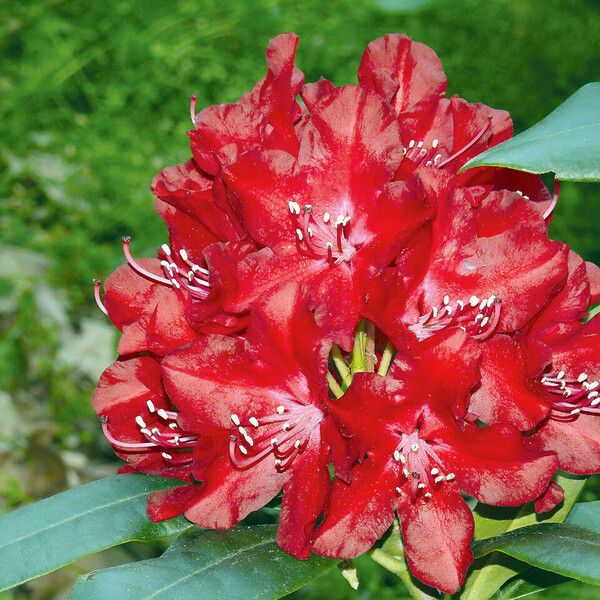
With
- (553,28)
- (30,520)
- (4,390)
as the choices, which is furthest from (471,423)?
(553,28)

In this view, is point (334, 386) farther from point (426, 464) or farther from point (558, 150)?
point (558, 150)

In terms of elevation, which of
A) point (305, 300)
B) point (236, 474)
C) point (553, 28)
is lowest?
point (553, 28)

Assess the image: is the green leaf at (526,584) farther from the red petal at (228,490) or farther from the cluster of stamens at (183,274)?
the cluster of stamens at (183,274)

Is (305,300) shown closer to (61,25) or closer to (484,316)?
(484,316)

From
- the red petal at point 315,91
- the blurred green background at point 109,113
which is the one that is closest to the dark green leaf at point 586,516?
the red petal at point 315,91

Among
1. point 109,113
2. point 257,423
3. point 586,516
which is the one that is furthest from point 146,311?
point 109,113

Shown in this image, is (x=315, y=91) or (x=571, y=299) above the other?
(x=315, y=91)
